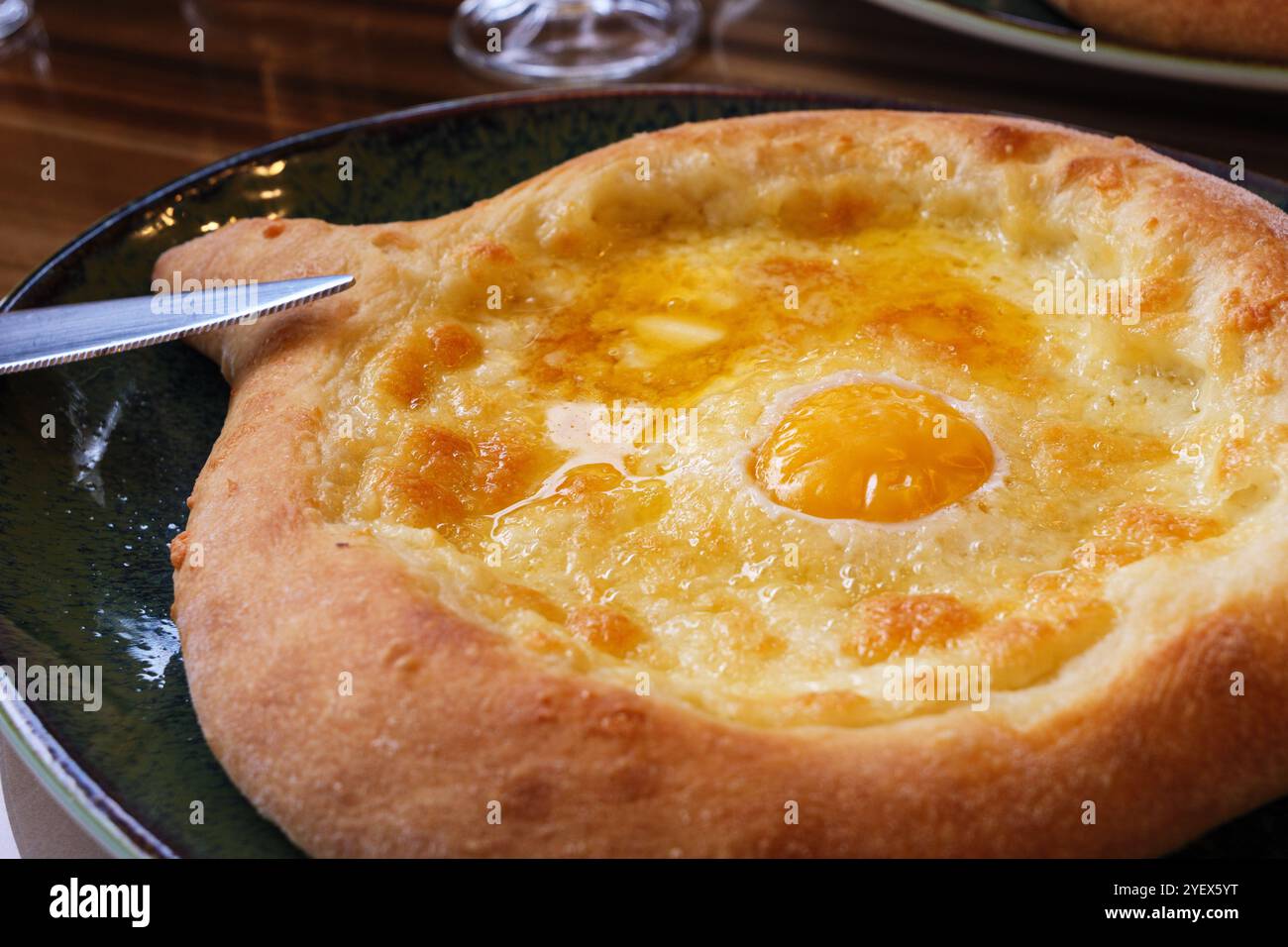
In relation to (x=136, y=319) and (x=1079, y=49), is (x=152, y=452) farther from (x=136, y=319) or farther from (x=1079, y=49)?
(x=1079, y=49)

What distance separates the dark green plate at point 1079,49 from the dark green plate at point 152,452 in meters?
0.60

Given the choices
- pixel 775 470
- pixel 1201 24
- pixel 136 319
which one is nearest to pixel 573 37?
pixel 1201 24

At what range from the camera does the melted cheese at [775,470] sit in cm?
252

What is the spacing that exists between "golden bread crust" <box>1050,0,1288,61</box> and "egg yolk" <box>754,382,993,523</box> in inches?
99.8

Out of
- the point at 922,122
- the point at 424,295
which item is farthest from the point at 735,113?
the point at 424,295

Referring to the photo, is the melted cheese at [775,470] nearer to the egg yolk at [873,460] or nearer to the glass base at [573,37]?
the egg yolk at [873,460]

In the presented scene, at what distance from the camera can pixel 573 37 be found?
614 centimetres

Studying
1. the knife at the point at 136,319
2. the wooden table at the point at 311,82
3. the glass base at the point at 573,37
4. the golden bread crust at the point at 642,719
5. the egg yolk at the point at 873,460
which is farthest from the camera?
the glass base at the point at 573,37

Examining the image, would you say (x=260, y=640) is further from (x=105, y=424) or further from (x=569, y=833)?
(x=105, y=424)

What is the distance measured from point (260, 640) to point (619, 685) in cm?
68

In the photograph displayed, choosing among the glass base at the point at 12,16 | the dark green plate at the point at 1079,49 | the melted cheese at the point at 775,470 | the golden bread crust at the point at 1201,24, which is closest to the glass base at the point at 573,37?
the dark green plate at the point at 1079,49

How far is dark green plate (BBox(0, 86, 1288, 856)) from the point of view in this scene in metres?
2.44

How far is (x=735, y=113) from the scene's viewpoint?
4410 mm

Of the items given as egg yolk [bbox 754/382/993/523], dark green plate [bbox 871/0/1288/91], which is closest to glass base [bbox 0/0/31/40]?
dark green plate [bbox 871/0/1288/91]
